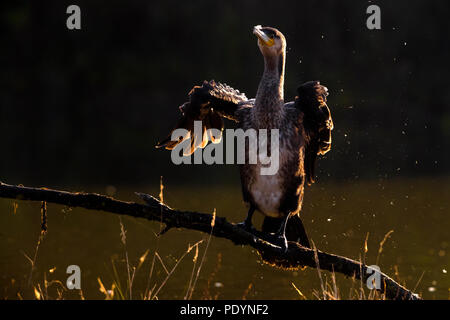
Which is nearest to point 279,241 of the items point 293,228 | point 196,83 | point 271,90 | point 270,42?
point 293,228

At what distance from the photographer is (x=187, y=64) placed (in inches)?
1098

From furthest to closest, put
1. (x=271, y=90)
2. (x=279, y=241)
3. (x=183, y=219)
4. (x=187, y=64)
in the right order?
1. (x=187, y=64)
2. (x=271, y=90)
3. (x=279, y=241)
4. (x=183, y=219)

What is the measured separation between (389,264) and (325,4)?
20.2 meters

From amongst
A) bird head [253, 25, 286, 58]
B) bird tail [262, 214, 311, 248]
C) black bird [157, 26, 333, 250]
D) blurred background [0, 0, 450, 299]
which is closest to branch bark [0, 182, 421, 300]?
black bird [157, 26, 333, 250]

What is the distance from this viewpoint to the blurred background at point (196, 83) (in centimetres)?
1578

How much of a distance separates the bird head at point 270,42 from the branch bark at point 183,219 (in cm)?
157

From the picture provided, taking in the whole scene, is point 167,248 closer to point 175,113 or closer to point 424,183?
point 424,183

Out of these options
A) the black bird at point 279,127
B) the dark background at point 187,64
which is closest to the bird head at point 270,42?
the black bird at point 279,127

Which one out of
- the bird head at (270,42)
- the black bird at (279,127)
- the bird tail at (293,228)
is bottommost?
the bird tail at (293,228)

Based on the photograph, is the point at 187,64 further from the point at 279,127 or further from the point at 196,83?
the point at 279,127

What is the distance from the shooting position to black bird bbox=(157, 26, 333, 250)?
16.4 feet

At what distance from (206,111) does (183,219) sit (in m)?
1.77

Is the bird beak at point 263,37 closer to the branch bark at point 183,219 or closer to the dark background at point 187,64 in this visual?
the branch bark at point 183,219

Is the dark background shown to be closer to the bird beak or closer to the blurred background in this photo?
the blurred background
